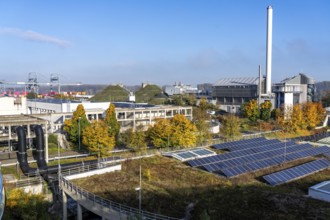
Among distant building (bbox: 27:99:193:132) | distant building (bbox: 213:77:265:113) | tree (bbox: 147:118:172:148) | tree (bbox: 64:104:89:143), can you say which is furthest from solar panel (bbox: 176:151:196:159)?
distant building (bbox: 213:77:265:113)

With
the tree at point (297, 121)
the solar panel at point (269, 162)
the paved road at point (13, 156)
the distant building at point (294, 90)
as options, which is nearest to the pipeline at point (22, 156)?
the paved road at point (13, 156)

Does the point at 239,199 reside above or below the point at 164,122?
below

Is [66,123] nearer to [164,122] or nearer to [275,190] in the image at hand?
[164,122]

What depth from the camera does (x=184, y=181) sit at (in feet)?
84.3

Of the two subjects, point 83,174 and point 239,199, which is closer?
point 239,199

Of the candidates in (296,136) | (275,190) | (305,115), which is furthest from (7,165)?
(305,115)

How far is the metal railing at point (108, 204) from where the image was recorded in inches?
735

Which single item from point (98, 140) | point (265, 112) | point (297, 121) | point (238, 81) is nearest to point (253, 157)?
point (98, 140)

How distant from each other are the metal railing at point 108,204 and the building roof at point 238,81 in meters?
63.4

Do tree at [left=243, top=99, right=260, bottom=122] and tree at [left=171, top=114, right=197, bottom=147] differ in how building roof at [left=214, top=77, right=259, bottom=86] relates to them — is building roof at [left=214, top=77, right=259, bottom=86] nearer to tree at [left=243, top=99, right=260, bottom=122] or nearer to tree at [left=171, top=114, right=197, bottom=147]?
tree at [left=243, top=99, right=260, bottom=122]

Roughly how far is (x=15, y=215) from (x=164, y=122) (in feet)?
66.9

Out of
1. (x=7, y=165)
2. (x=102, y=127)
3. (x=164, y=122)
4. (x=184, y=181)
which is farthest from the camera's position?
(x=164, y=122)

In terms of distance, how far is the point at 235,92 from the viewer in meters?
80.8

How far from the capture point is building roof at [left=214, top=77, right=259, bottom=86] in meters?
81.2
